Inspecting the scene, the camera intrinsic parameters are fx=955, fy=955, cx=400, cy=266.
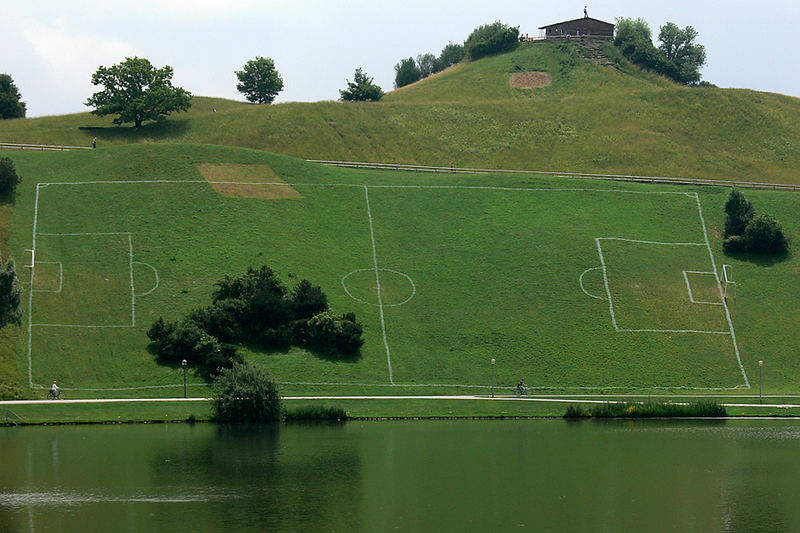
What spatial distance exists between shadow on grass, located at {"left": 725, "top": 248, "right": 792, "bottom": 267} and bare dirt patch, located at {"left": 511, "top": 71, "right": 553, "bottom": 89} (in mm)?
64781

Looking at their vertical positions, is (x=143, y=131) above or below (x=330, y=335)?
above

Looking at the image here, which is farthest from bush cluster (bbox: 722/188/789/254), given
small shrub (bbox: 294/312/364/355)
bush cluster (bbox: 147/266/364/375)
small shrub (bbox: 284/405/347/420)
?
small shrub (bbox: 284/405/347/420)

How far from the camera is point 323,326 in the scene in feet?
228

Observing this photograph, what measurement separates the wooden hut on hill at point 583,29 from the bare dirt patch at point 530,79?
19284mm

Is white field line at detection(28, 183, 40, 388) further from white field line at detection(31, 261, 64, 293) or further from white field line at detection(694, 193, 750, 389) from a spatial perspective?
white field line at detection(694, 193, 750, 389)

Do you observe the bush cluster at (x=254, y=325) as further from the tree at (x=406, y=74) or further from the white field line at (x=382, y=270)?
the tree at (x=406, y=74)

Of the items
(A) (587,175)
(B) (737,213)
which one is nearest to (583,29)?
(A) (587,175)

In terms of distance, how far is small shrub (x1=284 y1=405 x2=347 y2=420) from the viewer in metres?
56.3

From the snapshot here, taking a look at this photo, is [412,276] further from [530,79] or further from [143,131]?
[530,79]

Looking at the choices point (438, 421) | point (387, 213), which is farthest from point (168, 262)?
point (438, 421)

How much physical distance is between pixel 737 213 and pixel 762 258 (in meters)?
→ 5.98

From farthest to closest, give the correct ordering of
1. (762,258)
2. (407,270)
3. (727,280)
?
(762,258) → (727,280) → (407,270)

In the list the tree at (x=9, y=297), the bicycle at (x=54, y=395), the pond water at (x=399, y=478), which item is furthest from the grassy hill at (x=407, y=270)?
the pond water at (x=399, y=478)

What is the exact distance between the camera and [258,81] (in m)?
148
